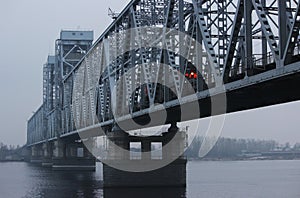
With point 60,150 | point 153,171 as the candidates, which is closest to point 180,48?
point 153,171

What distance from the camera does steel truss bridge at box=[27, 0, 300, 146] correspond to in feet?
91.2

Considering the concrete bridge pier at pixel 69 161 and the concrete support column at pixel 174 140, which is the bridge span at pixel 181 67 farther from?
the concrete bridge pier at pixel 69 161

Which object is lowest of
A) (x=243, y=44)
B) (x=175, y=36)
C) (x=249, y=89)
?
(x=249, y=89)

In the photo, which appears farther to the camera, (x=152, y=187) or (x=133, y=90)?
(x=152, y=187)

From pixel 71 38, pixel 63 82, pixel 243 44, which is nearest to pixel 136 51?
pixel 243 44

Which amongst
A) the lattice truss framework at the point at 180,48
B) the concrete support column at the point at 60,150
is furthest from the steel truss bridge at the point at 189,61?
the concrete support column at the point at 60,150

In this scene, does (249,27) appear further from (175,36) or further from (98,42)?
(98,42)

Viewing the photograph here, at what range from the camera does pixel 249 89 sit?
31656 mm

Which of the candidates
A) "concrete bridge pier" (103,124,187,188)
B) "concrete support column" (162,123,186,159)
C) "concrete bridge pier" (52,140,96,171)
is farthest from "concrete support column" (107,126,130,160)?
"concrete bridge pier" (52,140,96,171)

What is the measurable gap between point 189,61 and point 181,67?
96cm

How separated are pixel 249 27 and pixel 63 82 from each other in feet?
338

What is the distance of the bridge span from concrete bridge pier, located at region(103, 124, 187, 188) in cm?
15

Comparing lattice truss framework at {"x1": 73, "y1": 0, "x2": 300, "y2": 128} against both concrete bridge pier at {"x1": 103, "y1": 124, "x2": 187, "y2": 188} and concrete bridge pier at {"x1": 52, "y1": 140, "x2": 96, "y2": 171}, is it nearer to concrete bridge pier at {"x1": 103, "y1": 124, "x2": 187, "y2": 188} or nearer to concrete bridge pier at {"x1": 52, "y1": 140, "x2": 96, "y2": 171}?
concrete bridge pier at {"x1": 103, "y1": 124, "x2": 187, "y2": 188}

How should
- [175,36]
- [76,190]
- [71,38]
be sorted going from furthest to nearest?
[71,38], [76,190], [175,36]
